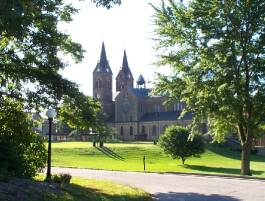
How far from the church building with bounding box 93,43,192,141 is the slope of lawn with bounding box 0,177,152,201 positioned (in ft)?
268

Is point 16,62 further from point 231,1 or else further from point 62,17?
point 231,1

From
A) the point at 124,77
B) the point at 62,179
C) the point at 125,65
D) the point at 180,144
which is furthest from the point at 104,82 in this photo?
the point at 62,179

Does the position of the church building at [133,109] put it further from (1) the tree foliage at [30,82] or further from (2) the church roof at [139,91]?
(1) the tree foliage at [30,82]

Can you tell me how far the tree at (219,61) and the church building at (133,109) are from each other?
6823cm

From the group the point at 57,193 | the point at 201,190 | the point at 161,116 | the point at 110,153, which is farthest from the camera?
the point at 161,116

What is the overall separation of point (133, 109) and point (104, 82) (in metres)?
15.3

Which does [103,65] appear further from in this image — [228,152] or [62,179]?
[62,179]

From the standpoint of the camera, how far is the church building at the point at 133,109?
104438 millimetres

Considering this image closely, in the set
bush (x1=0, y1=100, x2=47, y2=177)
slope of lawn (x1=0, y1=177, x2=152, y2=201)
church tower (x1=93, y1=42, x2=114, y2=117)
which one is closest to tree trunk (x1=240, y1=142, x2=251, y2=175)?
slope of lawn (x1=0, y1=177, x2=152, y2=201)

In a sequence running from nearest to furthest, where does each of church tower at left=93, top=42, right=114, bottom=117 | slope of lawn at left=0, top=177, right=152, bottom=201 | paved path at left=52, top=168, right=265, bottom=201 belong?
slope of lawn at left=0, top=177, right=152, bottom=201
paved path at left=52, top=168, right=265, bottom=201
church tower at left=93, top=42, right=114, bottom=117

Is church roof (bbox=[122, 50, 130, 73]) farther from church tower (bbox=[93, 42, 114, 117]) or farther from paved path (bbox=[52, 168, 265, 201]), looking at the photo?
paved path (bbox=[52, 168, 265, 201])

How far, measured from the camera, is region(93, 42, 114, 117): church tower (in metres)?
121

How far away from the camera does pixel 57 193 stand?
13258 millimetres

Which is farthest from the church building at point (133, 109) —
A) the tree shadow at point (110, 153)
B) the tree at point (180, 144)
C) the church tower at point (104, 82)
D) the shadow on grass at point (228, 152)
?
the tree at point (180, 144)
